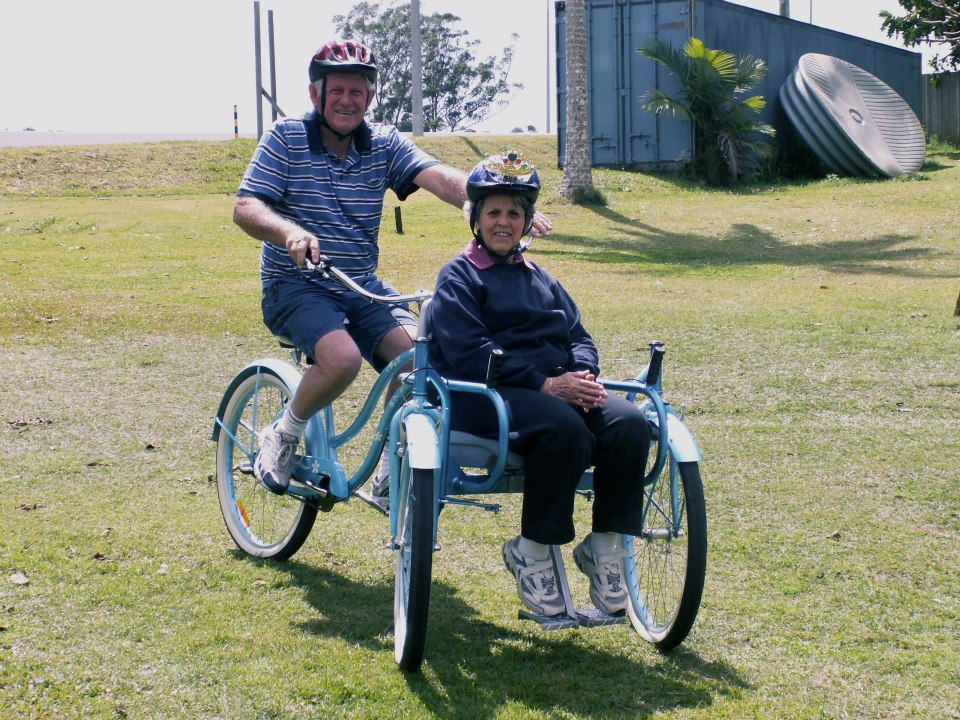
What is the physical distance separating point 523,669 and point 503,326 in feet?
3.59

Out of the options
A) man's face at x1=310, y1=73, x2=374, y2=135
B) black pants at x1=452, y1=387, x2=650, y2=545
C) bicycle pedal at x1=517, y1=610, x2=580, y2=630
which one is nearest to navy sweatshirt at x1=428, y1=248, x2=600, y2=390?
black pants at x1=452, y1=387, x2=650, y2=545

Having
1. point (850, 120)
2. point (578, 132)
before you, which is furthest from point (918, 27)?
point (578, 132)

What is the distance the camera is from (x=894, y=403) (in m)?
7.76

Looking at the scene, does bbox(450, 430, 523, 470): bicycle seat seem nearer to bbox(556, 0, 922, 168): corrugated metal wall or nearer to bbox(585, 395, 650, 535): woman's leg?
bbox(585, 395, 650, 535): woman's leg

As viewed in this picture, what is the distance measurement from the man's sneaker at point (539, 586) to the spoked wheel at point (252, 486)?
1.35 metres

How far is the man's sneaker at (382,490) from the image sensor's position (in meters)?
4.58

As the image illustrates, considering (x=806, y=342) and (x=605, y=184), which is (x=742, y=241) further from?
(x=806, y=342)

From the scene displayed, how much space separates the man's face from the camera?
15.2ft

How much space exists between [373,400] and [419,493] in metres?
0.95

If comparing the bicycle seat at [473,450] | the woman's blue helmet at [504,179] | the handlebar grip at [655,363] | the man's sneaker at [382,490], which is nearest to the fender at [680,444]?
the handlebar grip at [655,363]

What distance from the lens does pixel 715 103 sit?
2469 cm

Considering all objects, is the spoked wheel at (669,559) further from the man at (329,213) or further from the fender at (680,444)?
the man at (329,213)

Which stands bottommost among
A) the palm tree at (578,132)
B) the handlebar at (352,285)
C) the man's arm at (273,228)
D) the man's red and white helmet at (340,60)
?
the handlebar at (352,285)

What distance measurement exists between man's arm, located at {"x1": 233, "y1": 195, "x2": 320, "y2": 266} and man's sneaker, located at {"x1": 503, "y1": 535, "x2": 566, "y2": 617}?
1180 millimetres
